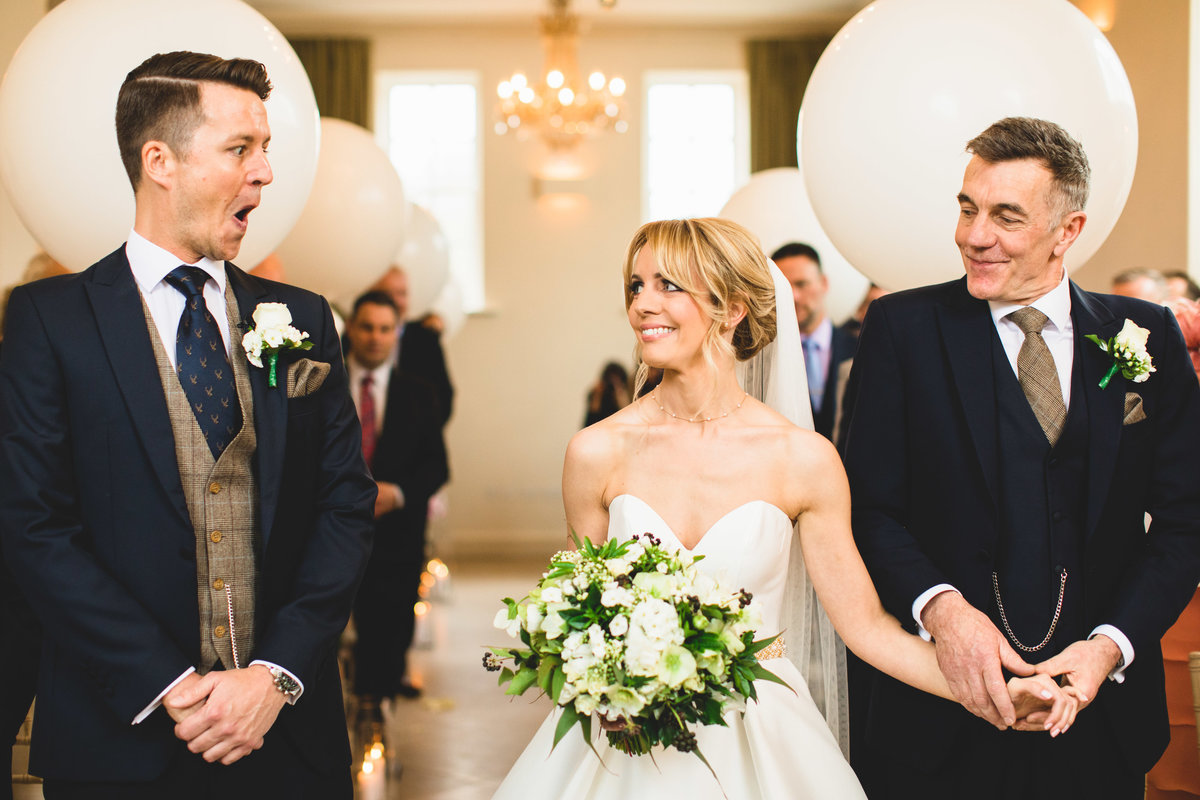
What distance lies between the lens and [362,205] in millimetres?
4375

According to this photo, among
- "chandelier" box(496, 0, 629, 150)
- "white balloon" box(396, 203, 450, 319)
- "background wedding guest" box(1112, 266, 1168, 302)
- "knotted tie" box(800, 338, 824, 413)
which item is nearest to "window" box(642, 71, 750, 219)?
"chandelier" box(496, 0, 629, 150)

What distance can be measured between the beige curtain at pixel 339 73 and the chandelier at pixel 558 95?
8.60ft

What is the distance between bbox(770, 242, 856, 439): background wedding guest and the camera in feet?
14.4

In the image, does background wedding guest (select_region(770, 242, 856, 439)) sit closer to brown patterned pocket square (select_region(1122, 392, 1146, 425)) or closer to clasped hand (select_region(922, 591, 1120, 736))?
brown patterned pocket square (select_region(1122, 392, 1146, 425))

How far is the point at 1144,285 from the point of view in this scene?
3.89 metres

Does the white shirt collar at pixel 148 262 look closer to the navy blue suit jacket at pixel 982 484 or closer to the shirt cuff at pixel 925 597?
the navy blue suit jacket at pixel 982 484

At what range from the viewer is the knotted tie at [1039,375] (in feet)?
6.39

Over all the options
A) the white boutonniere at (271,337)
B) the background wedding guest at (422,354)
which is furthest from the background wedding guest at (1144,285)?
the background wedding guest at (422,354)

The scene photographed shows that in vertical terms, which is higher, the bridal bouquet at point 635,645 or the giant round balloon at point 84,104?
the giant round balloon at point 84,104

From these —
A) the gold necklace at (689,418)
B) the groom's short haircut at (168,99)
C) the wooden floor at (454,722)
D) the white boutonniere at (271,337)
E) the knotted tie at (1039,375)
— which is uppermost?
the groom's short haircut at (168,99)

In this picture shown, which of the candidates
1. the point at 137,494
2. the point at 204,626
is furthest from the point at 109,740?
the point at 137,494

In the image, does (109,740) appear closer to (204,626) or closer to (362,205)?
(204,626)

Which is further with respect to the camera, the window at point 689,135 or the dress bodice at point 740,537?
the window at point 689,135

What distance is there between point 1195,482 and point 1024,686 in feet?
1.84
